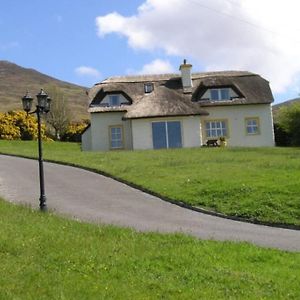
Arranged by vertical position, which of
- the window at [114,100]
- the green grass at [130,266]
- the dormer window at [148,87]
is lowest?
the green grass at [130,266]

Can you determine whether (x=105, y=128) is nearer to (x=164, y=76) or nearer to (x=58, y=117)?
(x=164, y=76)

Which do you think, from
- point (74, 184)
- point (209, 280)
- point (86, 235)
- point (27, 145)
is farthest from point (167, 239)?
point (27, 145)

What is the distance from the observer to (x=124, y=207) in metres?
17.1

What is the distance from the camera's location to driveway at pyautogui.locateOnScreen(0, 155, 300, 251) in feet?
44.3

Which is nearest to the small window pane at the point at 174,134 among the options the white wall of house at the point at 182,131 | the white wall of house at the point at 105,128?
the white wall of house at the point at 182,131

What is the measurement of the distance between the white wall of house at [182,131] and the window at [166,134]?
0.95ft

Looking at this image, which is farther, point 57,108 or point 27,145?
point 57,108

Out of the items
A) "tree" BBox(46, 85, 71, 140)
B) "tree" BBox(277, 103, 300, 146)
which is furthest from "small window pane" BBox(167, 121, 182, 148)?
"tree" BBox(46, 85, 71, 140)

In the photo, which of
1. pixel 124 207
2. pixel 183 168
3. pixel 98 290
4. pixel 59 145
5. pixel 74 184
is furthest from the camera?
pixel 59 145

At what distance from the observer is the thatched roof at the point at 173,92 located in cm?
4203

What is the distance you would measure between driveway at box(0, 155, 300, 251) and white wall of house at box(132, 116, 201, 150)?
644 inches

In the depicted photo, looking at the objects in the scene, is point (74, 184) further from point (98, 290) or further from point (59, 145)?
point (59, 145)

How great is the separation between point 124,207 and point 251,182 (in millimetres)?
4986

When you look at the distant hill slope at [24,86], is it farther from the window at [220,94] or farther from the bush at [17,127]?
the window at [220,94]
